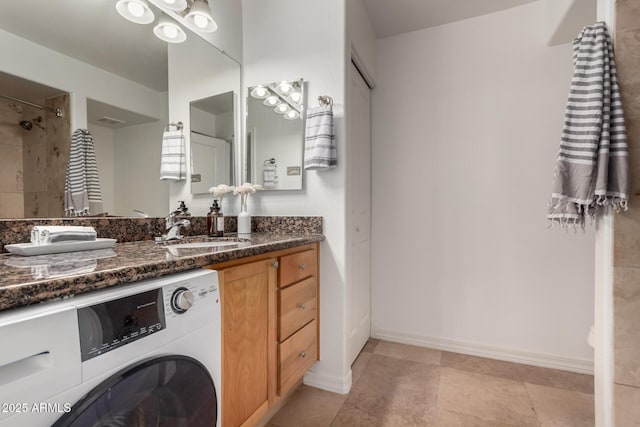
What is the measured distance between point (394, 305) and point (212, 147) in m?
1.83

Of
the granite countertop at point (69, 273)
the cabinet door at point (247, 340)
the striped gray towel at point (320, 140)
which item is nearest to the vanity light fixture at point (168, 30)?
the striped gray towel at point (320, 140)

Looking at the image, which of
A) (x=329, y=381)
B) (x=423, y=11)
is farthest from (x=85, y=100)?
(x=423, y=11)

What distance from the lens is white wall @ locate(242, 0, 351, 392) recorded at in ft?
5.88

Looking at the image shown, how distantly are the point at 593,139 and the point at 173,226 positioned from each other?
6.09ft

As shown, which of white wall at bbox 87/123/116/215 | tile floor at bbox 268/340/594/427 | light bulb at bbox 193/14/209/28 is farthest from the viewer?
light bulb at bbox 193/14/209/28

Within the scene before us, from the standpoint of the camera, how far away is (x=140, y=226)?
1.46 meters

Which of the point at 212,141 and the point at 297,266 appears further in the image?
the point at 212,141

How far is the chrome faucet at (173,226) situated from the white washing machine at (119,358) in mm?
617

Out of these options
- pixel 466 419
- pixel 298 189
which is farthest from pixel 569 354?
pixel 298 189

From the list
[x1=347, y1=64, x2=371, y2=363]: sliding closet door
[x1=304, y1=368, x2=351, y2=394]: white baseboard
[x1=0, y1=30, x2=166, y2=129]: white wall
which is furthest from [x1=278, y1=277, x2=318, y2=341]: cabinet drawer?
[x1=0, y1=30, x2=166, y2=129]: white wall

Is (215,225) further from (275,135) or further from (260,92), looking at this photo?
(260,92)

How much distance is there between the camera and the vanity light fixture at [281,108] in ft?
6.43

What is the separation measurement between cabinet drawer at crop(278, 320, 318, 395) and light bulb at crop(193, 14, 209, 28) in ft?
5.72

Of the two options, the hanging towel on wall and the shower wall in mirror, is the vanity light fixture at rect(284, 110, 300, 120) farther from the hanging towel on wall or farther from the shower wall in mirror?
the hanging towel on wall
